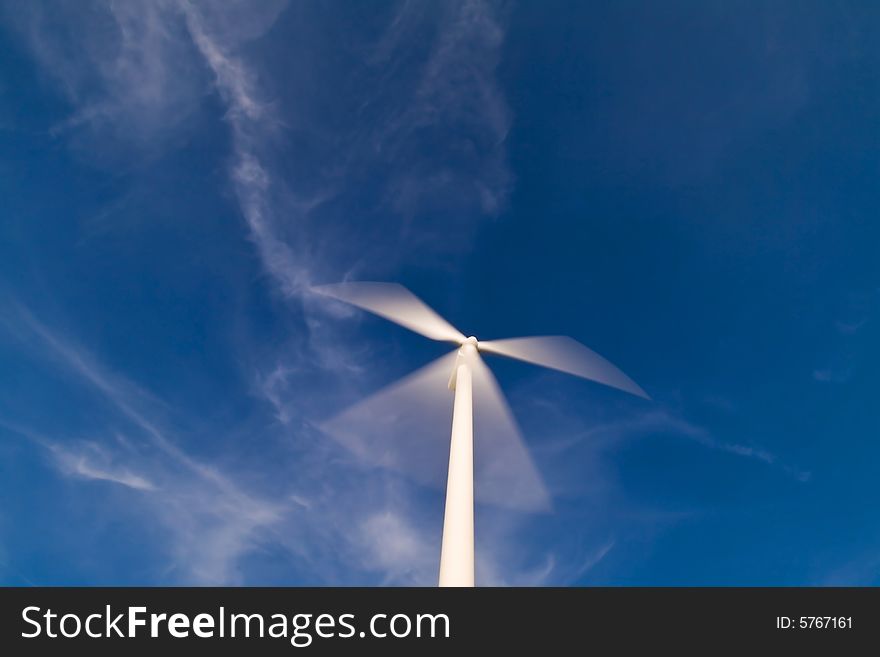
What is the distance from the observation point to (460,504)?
20125 millimetres

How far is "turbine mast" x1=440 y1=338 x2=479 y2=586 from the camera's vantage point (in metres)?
18.3

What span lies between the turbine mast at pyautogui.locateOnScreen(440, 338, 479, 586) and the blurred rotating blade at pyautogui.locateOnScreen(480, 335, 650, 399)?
4.98 m

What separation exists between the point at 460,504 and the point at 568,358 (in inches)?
467

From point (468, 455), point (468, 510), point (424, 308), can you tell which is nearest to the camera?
point (468, 510)

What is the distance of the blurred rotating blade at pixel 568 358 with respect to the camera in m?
27.6

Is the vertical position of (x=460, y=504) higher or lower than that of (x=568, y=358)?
lower

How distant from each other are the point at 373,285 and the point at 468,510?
13.6 metres

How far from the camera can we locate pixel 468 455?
864 inches

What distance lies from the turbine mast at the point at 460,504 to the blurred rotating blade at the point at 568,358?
498cm
